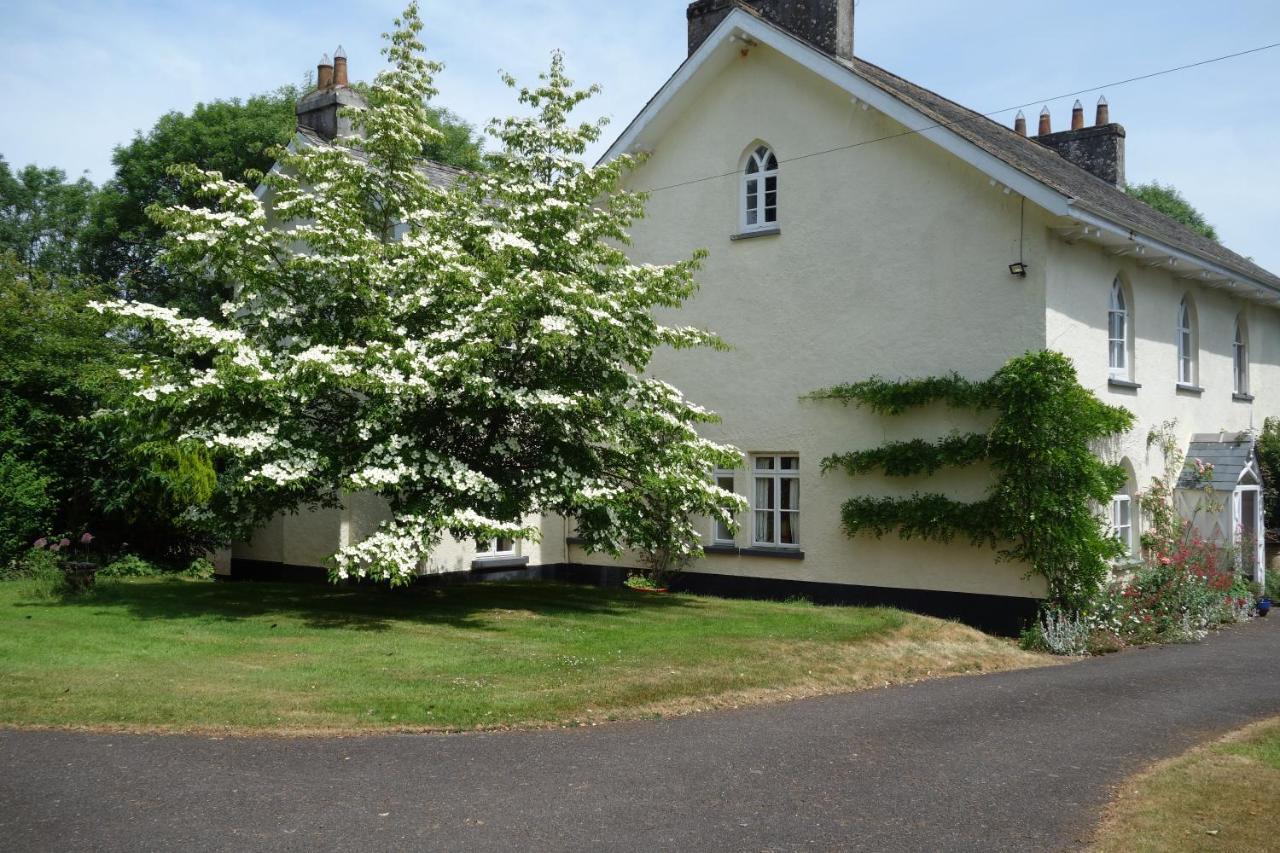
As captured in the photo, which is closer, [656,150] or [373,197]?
[373,197]

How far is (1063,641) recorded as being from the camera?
14172mm

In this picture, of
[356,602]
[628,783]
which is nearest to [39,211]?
[356,602]

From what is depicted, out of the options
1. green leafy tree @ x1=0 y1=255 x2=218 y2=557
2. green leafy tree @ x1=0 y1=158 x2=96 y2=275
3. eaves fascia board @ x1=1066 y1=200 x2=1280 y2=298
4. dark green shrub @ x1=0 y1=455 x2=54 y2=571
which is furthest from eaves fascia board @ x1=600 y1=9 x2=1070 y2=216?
green leafy tree @ x1=0 y1=158 x2=96 y2=275

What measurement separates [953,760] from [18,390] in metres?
16.9

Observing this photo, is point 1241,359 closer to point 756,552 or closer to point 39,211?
point 756,552

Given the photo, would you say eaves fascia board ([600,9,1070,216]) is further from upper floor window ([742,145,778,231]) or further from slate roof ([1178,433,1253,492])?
slate roof ([1178,433,1253,492])

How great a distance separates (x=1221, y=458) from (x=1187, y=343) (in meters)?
2.38

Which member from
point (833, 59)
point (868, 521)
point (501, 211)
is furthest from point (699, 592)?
point (833, 59)

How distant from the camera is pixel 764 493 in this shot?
1812 cm

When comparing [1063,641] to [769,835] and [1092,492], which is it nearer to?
[1092,492]

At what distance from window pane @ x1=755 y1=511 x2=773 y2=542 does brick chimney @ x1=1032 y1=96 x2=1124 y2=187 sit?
499 inches

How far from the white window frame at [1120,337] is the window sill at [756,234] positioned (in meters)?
5.36

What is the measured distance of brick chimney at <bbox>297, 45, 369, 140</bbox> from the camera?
21125 millimetres

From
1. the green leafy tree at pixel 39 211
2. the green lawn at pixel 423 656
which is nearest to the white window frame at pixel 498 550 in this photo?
the green lawn at pixel 423 656
